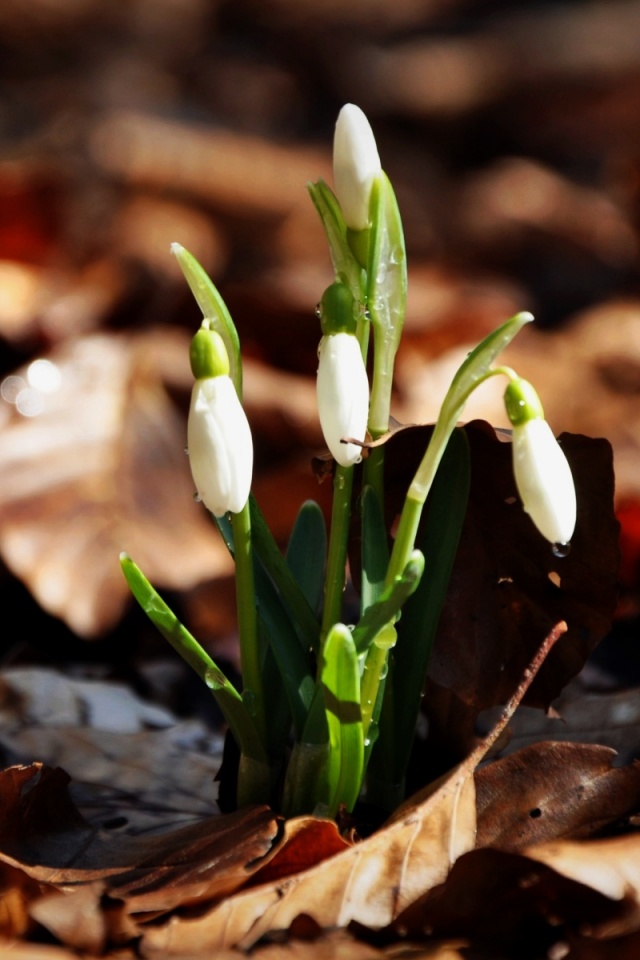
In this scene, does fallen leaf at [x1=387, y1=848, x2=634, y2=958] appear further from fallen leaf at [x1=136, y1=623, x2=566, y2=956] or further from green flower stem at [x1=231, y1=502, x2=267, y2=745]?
green flower stem at [x1=231, y1=502, x2=267, y2=745]

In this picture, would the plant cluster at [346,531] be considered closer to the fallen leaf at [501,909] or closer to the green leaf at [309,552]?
the green leaf at [309,552]

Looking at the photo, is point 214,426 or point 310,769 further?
point 310,769

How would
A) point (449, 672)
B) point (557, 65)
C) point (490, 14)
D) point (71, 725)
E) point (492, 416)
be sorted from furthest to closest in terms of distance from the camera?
point (490, 14) < point (557, 65) < point (492, 416) < point (71, 725) < point (449, 672)

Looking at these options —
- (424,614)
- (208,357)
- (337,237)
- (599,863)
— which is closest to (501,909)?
(599,863)

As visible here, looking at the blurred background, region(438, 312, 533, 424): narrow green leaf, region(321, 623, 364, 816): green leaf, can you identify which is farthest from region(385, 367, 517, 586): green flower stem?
the blurred background

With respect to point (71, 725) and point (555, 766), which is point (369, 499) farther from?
point (71, 725)

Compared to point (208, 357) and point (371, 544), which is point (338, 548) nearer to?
point (371, 544)

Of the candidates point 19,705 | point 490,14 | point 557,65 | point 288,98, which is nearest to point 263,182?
point 288,98
